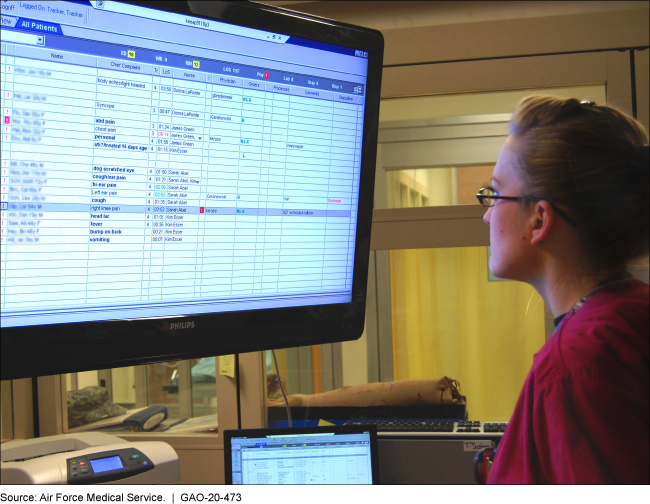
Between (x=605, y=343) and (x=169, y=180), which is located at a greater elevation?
(x=169, y=180)

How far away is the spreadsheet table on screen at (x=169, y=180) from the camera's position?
448 millimetres

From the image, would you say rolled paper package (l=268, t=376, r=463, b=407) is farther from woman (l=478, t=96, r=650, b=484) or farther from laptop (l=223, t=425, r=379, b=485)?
woman (l=478, t=96, r=650, b=484)

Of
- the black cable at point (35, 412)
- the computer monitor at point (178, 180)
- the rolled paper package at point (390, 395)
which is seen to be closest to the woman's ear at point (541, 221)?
the computer monitor at point (178, 180)

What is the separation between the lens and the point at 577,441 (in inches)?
19.8

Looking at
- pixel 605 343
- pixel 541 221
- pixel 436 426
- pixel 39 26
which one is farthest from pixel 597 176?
pixel 436 426

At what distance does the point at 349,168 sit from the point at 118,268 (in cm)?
30

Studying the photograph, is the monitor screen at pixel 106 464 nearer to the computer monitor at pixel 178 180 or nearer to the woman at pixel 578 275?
the computer monitor at pixel 178 180

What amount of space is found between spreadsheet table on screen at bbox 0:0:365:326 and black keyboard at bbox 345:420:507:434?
81cm

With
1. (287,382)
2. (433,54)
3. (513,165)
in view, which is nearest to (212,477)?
(287,382)

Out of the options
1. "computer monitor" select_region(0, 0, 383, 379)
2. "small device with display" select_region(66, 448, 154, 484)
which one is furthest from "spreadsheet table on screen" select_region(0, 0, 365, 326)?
"small device with display" select_region(66, 448, 154, 484)

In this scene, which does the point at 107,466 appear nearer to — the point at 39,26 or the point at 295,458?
the point at 295,458

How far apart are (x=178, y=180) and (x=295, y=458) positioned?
3.05ft

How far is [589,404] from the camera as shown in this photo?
0.51m

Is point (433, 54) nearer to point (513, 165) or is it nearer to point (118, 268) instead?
point (513, 165)
